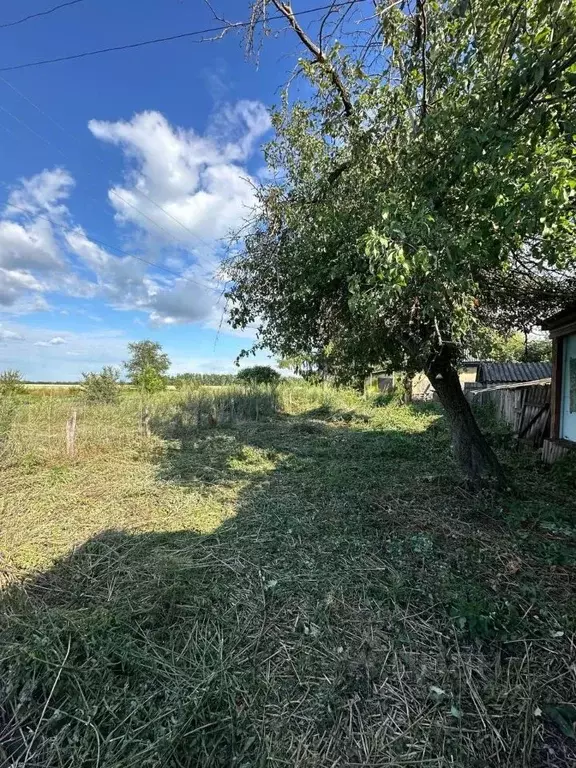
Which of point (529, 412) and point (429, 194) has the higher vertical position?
point (429, 194)

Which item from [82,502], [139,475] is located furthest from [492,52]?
[139,475]

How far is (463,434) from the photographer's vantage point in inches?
189

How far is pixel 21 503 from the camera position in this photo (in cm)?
443

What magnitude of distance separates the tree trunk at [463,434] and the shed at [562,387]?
1332 millimetres

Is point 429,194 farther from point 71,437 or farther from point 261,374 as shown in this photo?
point 261,374

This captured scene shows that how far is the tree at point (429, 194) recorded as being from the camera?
1.97 metres

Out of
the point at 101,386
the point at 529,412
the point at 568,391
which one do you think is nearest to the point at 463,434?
the point at 568,391

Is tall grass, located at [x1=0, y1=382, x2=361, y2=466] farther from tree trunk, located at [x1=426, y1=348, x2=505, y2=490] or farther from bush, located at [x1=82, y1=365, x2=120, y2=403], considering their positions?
tree trunk, located at [x1=426, y1=348, x2=505, y2=490]

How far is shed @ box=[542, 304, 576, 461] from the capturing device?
515cm

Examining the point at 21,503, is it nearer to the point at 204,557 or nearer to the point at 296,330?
the point at 204,557

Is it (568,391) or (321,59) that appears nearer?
(321,59)

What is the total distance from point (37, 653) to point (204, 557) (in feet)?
4.24

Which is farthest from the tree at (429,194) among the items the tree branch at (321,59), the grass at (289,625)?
the grass at (289,625)

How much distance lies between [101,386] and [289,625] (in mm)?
9394
